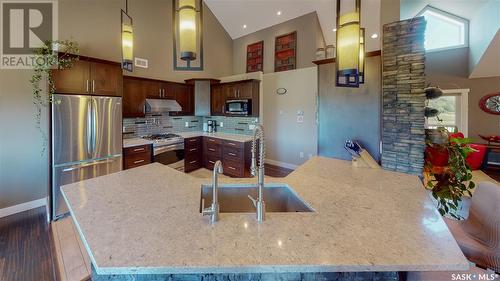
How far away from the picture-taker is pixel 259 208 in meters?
1.07

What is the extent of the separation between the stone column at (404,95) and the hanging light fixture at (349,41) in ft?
2.59

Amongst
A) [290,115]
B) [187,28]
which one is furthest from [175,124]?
[187,28]

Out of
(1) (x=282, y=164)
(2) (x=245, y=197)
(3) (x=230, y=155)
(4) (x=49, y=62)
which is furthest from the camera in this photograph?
(1) (x=282, y=164)

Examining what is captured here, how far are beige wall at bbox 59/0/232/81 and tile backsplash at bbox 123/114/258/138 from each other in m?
0.96

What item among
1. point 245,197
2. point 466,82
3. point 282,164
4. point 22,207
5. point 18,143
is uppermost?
point 466,82

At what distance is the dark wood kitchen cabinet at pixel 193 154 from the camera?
4.84 m

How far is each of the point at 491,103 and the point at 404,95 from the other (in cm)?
649

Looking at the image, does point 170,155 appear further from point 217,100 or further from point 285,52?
point 285,52

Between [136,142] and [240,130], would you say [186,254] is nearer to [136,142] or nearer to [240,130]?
[136,142]

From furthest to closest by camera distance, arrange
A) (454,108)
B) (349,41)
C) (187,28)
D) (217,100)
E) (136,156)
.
Result: 1. (454,108)
2. (217,100)
3. (136,156)
4. (349,41)
5. (187,28)

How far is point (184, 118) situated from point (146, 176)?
392cm

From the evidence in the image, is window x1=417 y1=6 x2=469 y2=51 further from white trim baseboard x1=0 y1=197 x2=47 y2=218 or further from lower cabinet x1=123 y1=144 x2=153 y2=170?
white trim baseboard x1=0 y1=197 x2=47 y2=218

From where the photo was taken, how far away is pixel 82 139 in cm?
309

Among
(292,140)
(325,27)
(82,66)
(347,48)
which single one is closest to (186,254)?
(347,48)
